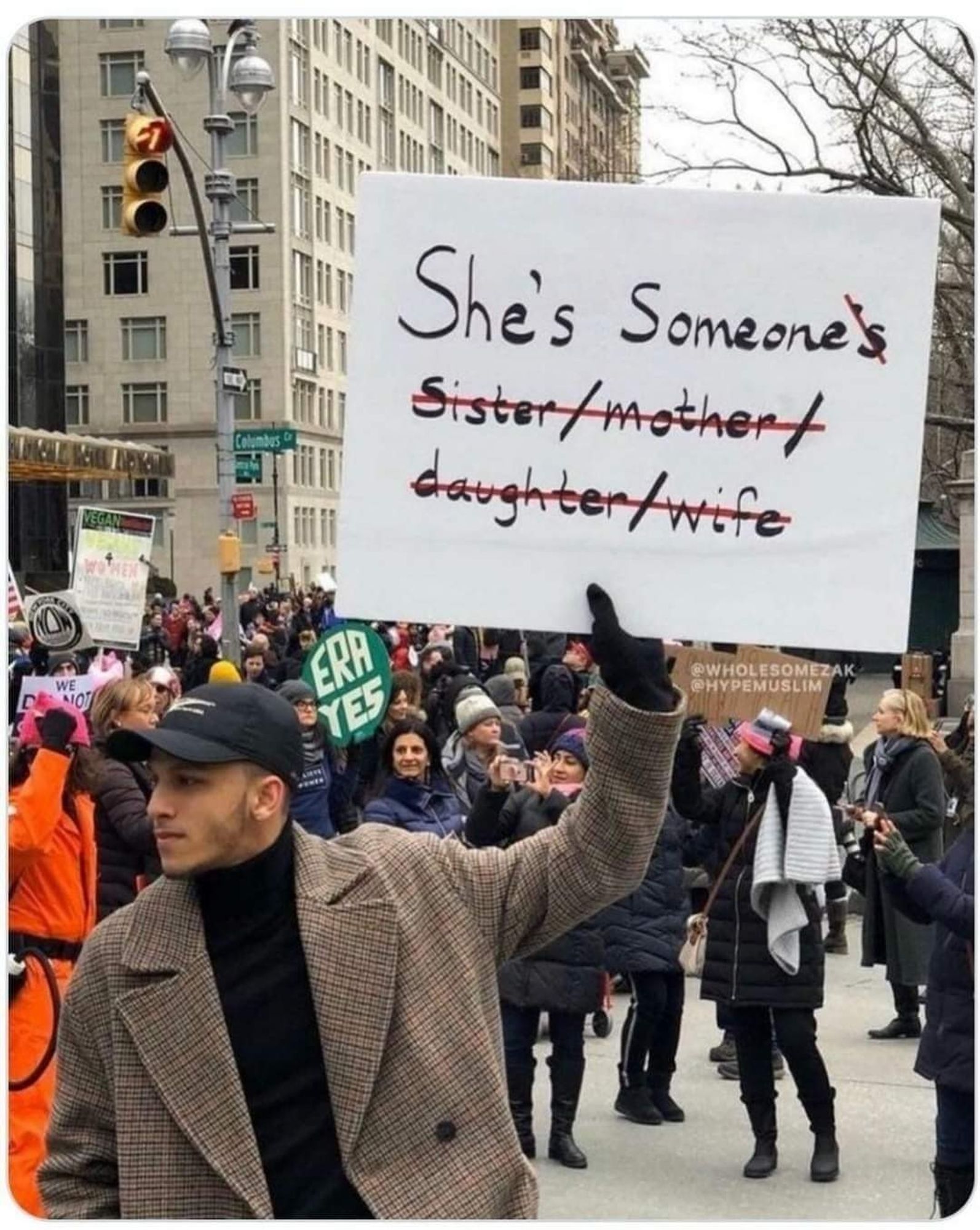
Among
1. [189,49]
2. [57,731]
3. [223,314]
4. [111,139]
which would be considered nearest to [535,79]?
[111,139]

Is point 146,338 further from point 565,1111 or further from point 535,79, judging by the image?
point 565,1111

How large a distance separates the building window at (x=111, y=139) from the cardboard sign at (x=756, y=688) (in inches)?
2269

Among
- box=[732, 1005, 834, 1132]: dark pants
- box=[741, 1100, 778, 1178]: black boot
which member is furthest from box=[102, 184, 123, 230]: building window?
box=[741, 1100, 778, 1178]: black boot

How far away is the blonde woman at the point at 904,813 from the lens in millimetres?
7773

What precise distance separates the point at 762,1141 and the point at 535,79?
105m

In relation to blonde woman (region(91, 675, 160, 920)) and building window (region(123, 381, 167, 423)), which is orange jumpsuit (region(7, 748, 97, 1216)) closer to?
blonde woman (region(91, 675, 160, 920))

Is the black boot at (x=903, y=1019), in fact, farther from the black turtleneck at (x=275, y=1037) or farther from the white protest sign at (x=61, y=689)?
the black turtleneck at (x=275, y=1037)

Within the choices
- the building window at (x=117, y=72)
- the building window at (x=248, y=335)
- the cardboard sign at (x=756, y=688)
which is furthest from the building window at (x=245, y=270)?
the cardboard sign at (x=756, y=688)

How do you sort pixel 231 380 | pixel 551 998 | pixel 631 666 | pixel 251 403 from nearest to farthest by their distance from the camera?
pixel 631 666 → pixel 551 998 → pixel 231 380 → pixel 251 403

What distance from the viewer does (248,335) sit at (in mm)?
68562

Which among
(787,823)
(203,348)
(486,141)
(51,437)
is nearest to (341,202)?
(203,348)

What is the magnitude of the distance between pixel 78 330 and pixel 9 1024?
71327mm

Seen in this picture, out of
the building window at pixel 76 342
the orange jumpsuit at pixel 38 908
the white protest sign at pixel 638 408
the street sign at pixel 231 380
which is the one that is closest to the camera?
the white protest sign at pixel 638 408

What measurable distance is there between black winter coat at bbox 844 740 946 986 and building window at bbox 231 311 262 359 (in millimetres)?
61507
